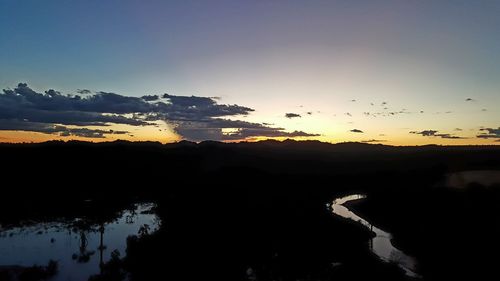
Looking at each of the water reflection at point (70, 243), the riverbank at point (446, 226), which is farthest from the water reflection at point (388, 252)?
the water reflection at point (70, 243)

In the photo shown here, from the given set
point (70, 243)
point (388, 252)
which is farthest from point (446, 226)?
point (70, 243)

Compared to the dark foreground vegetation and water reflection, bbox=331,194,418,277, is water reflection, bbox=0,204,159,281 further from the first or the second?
water reflection, bbox=331,194,418,277

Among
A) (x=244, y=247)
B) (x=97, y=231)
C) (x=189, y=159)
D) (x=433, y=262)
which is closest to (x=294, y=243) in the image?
(x=244, y=247)

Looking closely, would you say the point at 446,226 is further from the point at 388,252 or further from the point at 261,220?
the point at 261,220

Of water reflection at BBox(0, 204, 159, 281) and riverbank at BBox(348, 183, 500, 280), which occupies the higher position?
riverbank at BBox(348, 183, 500, 280)

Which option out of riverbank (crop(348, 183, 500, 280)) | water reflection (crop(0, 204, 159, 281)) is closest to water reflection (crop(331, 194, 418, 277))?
riverbank (crop(348, 183, 500, 280))
